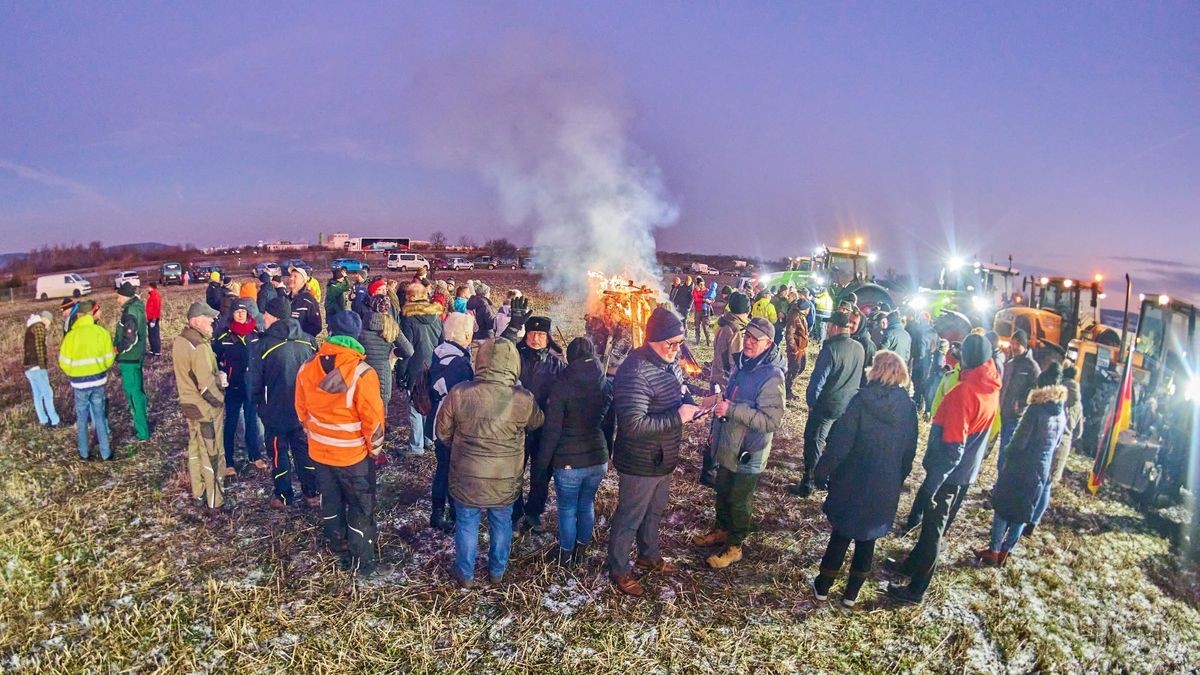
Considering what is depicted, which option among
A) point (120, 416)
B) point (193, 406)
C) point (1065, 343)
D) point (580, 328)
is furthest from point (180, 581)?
point (1065, 343)

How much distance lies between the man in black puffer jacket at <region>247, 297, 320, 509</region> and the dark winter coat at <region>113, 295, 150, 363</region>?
2648 mm

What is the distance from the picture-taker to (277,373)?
5.88 m

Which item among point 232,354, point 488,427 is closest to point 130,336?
point 232,354

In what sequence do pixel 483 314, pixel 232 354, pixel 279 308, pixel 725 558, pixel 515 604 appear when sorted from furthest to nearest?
pixel 483 314, pixel 232 354, pixel 279 308, pixel 725 558, pixel 515 604

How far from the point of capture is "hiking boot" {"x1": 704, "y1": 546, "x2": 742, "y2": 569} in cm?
540

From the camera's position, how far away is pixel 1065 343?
12.8 metres

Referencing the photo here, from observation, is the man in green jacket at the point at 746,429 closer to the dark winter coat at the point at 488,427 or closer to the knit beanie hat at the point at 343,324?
the dark winter coat at the point at 488,427

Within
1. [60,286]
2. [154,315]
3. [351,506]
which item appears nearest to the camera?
[351,506]

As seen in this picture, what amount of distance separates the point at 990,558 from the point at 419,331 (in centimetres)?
696

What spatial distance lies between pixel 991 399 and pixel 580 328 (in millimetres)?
14684

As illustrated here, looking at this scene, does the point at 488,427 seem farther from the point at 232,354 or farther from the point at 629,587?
the point at 232,354

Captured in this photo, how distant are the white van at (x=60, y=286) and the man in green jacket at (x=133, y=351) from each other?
107 feet

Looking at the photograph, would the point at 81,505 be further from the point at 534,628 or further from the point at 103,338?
the point at 534,628

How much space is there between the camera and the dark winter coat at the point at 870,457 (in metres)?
4.33
